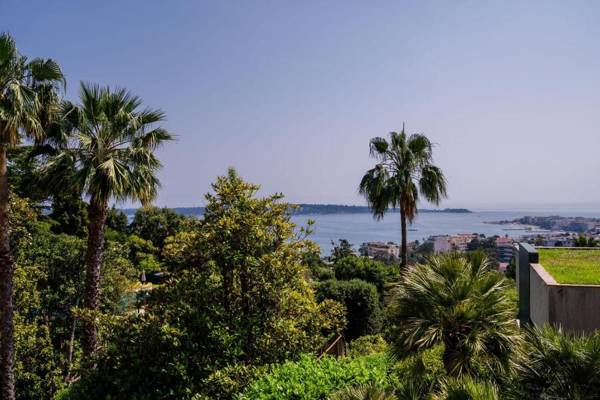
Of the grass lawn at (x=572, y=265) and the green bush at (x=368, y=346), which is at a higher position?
the grass lawn at (x=572, y=265)

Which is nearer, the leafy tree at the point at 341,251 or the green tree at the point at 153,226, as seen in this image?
the leafy tree at the point at 341,251

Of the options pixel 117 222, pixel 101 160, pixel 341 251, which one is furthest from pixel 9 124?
pixel 117 222

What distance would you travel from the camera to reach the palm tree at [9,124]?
27.7 ft

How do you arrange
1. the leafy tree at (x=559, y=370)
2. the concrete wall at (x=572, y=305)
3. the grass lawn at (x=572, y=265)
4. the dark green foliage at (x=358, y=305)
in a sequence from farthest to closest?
the dark green foliage at (x=358, y=305) → the grass lawn at (x=572, y=265) → the concrete wall at (x=572, y=305) → the leafy tree at (x=559, y=370)

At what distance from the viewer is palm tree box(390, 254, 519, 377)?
550 cm

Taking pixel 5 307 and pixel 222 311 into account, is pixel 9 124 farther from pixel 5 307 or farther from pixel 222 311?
pixel 222 311

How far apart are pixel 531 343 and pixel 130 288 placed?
1120 cm

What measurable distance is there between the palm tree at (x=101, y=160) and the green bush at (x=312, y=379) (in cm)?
528

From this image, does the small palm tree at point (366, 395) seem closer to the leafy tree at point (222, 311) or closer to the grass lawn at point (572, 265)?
the leafy tree at point (222, 311)

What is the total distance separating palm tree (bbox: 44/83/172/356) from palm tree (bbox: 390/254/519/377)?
6.52m

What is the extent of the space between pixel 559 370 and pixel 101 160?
29.7 feet

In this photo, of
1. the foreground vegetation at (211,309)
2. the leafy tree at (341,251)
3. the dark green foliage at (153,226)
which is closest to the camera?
the foreground vegetation at (211,309)

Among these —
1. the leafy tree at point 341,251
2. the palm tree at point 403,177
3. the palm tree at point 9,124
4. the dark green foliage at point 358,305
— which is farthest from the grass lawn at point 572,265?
the leafy tree at point 341,251

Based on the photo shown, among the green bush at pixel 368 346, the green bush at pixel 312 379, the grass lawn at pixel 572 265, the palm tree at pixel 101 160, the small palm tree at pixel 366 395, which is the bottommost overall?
the green bush at pixel 368 346
